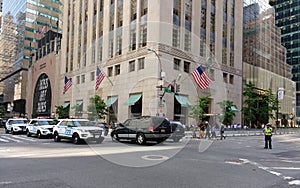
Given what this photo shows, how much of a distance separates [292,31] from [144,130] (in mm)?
97589

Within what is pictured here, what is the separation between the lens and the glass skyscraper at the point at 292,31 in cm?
9544

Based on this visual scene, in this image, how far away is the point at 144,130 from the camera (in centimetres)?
1688

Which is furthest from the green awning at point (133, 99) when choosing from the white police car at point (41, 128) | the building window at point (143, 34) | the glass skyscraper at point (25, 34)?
the glass skyscraper at point (25, 34)

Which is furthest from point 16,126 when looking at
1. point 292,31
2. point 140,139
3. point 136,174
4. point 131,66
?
point 292,31

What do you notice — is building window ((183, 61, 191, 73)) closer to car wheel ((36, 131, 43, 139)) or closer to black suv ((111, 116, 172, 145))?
car wheel ((36, 131, 43, 139))

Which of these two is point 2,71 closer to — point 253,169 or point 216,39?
point 216,39

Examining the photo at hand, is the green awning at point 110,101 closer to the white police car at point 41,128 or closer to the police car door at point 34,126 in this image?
the police car door at point 34,126

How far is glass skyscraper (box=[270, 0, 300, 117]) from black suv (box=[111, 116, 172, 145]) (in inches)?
3554

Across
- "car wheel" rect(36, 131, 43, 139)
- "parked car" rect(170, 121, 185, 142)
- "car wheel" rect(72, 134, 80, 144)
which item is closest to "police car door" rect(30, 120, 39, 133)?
"car wheel" rect(36, 131, 43, 139)

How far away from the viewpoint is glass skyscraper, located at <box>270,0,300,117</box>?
9544 cm

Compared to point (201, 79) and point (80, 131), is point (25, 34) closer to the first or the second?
point (201, 79)

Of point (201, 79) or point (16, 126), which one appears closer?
point (201, 79)

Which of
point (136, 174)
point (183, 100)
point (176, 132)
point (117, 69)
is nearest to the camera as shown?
point (136, 174)

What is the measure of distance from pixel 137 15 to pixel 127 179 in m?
37.1
